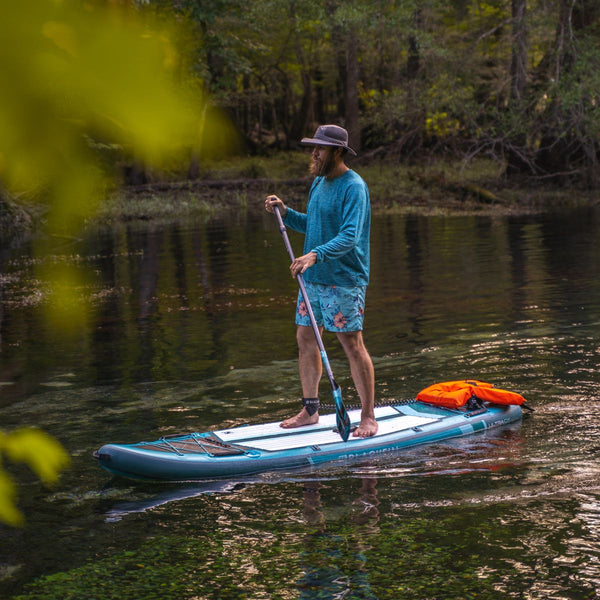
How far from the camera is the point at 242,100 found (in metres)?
41.3

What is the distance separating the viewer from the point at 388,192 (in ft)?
103

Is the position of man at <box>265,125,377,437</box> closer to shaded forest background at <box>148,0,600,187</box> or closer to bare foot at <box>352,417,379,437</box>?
bare foot at <box>352,417,379,437</box>

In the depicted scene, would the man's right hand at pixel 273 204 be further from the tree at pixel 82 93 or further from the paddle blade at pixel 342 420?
the tree at pixel 82 93

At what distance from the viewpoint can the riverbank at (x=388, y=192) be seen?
1081 inches

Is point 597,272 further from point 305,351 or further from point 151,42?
point 151,42

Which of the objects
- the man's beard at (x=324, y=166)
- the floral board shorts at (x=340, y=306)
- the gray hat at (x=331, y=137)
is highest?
the gray hat at (x=331, y=137)

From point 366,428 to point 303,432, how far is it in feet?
1.43

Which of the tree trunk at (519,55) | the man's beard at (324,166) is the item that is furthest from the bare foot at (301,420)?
the tree trunk at (519,55)

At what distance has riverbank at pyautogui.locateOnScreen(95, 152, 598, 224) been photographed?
27.5 meters

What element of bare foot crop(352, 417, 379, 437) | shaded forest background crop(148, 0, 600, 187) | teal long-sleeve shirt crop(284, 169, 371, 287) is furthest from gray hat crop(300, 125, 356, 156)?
shaded forest background crop(148, 0, 600, 187)

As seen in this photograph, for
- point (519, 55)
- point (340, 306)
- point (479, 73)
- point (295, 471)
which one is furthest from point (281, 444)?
point (479, 73)

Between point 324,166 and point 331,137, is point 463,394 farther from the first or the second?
point 331,137

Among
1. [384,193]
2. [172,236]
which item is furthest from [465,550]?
[384,193]

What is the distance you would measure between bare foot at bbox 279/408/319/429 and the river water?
600 millimetres
